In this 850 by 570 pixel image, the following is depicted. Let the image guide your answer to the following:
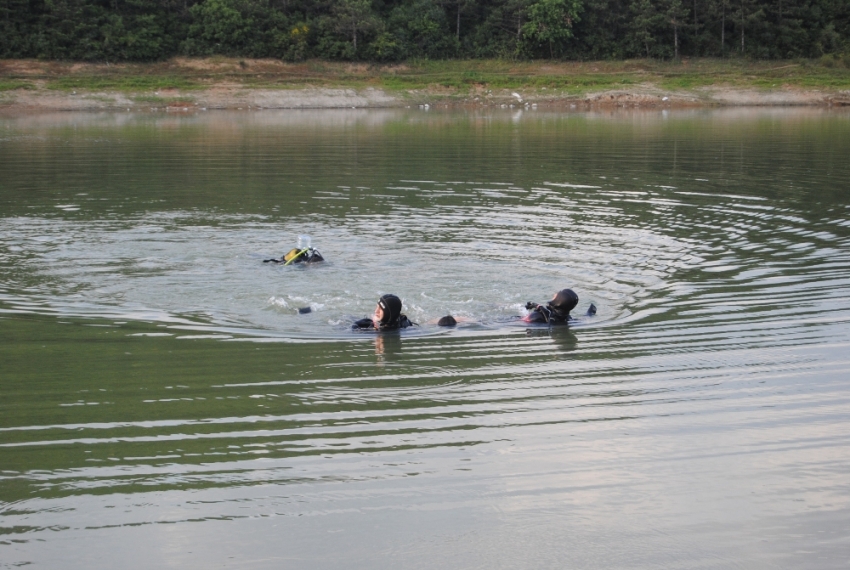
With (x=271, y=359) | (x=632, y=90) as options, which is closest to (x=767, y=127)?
(x=632, y=90)

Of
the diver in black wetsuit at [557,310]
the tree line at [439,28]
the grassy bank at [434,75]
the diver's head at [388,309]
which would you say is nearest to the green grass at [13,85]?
the grassy bank at [434,75]

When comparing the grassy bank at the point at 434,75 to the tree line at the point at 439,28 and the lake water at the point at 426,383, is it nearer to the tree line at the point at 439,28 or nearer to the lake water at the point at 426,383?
the tree line at the point at 439,28

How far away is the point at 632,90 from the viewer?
6944 cm

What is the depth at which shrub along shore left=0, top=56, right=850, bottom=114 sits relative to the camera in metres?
62.3

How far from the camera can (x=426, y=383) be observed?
1009 cm

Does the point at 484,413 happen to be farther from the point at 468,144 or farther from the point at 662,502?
the point at 468,144

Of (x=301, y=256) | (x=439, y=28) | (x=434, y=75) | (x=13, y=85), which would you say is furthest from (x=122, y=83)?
(x=301, y=256)

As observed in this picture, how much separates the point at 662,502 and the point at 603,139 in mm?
34587

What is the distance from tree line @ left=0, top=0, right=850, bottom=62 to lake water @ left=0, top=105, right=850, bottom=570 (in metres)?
52.3

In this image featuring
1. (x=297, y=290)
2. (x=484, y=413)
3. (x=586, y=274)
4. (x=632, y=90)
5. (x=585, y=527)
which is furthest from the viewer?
(x=632, y=90)

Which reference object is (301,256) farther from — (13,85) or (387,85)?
(387,85)

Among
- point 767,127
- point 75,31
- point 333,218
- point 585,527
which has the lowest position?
point 585,527

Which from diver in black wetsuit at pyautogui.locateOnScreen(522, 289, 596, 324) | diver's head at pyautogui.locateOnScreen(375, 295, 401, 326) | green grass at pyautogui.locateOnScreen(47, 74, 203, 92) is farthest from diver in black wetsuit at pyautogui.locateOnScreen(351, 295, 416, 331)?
green grass at pyautogui.locateOnScreen(47, 74, 203, 92)

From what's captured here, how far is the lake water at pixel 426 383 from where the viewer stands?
6.73 metres
